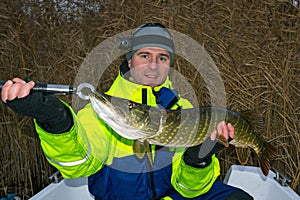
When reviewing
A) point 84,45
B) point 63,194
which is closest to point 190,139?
point 63,194

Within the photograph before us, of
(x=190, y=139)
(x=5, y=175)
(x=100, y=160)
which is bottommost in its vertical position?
(x=5, y=175)

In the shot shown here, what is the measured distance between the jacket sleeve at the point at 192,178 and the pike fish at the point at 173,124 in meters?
0.18

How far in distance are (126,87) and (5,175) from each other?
1.77 metres

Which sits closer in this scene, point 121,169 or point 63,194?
point 121,169

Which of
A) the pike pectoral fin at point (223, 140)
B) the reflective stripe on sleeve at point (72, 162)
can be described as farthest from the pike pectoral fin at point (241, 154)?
the reflective stripe on sleeve at point (72, 162)

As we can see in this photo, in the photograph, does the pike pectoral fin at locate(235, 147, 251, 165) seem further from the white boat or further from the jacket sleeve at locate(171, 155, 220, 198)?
the white boat

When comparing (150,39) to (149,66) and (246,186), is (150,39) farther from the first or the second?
(246,186)

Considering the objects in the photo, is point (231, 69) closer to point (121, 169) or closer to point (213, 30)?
point (213, 30)

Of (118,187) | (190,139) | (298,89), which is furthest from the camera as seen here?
(298,89)

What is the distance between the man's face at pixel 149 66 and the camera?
1715 mm

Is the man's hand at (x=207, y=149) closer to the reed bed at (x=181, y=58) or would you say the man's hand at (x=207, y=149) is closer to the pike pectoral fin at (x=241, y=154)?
the pike pectoral fin at (x=241, y=154)

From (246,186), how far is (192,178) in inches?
39.2

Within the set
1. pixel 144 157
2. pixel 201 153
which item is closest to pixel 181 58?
pixel 144 157

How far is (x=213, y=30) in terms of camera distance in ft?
8.77
